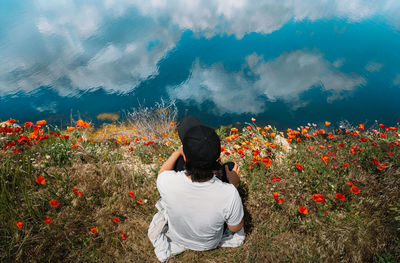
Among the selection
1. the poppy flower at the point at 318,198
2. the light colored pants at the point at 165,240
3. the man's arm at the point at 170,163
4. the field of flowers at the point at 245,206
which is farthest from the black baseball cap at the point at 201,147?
the poppy flower at the point at 318,198

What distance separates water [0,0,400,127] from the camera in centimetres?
1120

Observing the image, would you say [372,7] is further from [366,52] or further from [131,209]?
[131,209]

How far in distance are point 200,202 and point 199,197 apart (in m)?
0.06

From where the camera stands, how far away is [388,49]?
17.7 m

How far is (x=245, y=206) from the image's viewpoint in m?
3.31

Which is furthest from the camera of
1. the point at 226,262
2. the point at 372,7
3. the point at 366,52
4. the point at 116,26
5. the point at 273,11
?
the point at 372,7

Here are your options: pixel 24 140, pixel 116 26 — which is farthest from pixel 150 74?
pixel 116 26

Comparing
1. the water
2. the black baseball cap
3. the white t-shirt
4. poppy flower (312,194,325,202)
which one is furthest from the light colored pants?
the water

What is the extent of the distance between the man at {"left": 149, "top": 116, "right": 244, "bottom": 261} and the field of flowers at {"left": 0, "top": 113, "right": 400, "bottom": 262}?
1.42 feet

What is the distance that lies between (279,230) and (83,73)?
16508mm

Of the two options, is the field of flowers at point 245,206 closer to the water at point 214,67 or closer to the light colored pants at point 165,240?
the light colored pants at point 165,240

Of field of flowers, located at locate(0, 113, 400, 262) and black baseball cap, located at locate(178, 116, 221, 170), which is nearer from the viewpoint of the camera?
black baseball cap, located at locate(178, 116, 221, 170)

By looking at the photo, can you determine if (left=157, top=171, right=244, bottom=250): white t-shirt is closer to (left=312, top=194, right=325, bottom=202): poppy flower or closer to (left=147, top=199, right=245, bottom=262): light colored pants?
(left=147, top=199, right=245, bottom=262): light colored pants

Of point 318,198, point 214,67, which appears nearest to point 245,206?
point 318,198
